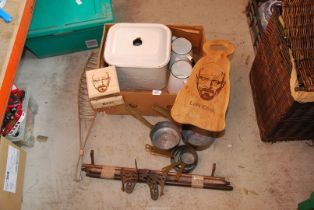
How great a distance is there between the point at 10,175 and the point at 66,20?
83 centimetres

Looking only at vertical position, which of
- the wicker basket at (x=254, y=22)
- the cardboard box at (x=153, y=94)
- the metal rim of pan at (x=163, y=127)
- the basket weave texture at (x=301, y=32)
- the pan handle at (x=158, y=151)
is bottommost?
the pan handle at (x=158, y=151)

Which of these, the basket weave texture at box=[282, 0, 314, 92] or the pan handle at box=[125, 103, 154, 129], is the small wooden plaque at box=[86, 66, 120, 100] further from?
the basket weave texture at box=[282, 0, 314, 92]

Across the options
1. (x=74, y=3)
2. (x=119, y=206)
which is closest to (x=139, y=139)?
(x=119, y=206)

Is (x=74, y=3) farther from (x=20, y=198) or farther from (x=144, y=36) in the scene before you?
(x=20, y=198)

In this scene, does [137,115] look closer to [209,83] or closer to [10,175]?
[209,83]

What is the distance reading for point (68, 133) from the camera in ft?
5.45

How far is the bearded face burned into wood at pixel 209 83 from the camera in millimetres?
1411

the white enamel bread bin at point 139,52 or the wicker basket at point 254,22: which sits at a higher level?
the wicker basket at point 254,22

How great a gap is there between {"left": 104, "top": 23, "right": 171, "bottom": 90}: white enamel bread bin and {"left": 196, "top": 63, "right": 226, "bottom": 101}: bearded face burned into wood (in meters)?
0.18

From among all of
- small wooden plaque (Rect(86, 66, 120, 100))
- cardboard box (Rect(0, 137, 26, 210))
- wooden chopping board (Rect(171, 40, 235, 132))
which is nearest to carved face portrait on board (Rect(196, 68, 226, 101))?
wooden chopping board (Rect(171, 40, 235, 132))

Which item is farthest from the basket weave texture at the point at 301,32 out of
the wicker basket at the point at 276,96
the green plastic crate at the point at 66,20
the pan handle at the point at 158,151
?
the green plastic crate at the point at 66,20

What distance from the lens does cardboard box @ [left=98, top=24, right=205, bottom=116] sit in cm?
148

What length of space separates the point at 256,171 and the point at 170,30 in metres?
0.82

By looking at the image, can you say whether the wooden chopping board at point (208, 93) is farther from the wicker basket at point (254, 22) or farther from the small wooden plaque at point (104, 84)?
the wicker basket at point (254, 22)
